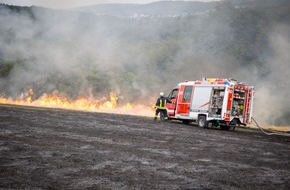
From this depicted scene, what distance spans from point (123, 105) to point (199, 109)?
54.2 feet

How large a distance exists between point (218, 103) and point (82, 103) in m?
18.1

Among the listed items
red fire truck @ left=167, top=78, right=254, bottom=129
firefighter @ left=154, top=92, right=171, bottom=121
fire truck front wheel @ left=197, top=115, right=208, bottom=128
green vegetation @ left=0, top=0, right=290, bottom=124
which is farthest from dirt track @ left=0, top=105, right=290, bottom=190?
green vegetation @ left=0, top=0, right=290, bottom=124

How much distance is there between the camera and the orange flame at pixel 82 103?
108 ft

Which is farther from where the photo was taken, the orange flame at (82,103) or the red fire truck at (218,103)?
the orange flame at (82,103)

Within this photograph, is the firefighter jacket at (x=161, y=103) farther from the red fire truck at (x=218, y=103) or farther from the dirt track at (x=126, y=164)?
the dirt track at (x=126, y=164)

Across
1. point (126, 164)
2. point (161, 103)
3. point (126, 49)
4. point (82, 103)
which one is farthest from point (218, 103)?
point (126, 49)

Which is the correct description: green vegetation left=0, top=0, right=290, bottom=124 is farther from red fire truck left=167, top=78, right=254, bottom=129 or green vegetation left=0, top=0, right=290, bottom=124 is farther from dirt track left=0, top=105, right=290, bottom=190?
dirt track left=0, top=105, right=290, bottom=190

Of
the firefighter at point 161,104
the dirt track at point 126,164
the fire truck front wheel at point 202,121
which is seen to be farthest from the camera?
the firefighter at point 161,104

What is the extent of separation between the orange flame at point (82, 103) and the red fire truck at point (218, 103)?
456 inches

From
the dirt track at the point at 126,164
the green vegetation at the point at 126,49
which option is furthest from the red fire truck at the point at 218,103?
the green vegetation at the point at 126,49

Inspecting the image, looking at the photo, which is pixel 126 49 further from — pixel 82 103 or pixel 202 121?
pixel 202 121

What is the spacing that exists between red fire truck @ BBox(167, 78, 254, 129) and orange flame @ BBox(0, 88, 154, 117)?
456 inches

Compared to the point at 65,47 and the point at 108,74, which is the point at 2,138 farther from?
the point at 65,47

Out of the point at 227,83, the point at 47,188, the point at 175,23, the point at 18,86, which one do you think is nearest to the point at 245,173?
the point at 47,188
